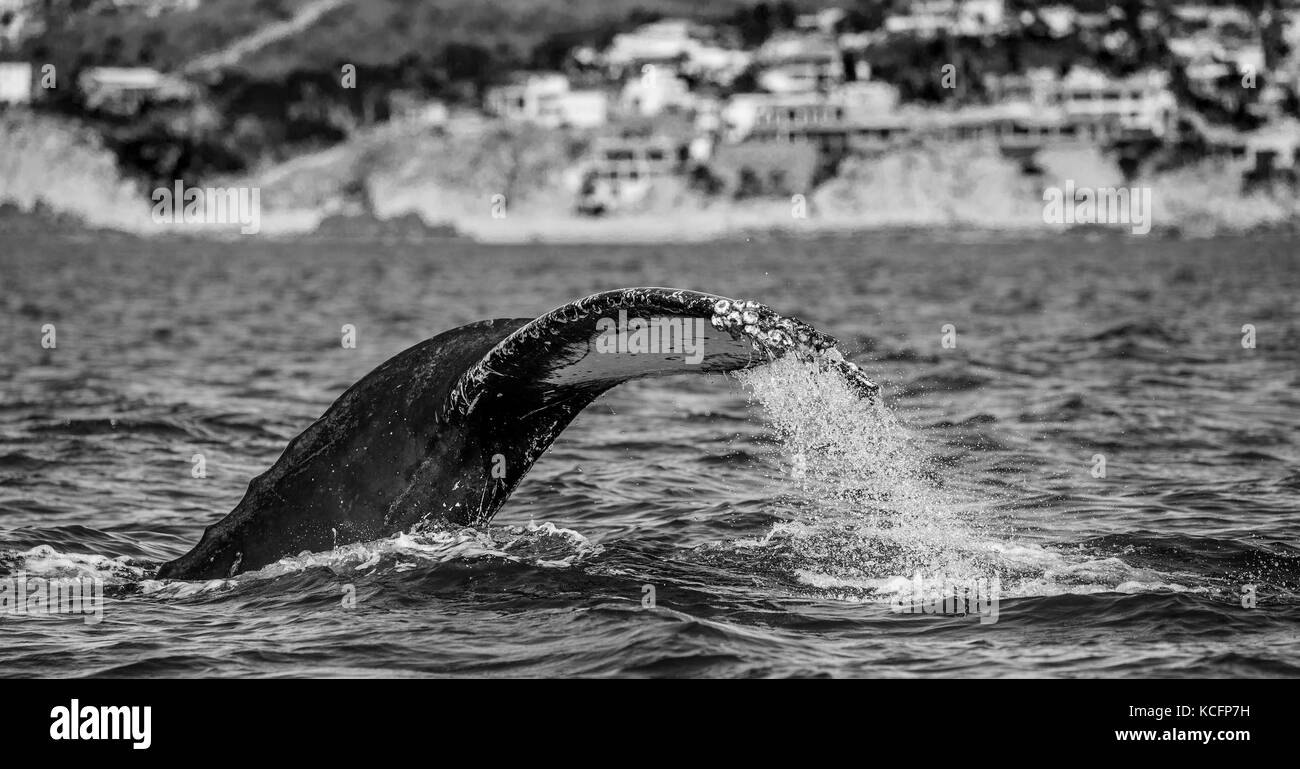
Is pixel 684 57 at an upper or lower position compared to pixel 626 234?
upper

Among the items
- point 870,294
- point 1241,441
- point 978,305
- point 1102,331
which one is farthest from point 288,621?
point 870,294

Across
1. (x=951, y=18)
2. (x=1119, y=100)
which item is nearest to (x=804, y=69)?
(x=1119, y=100)

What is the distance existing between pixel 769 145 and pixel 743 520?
401 feet

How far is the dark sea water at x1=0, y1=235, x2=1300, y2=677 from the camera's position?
8.02 m

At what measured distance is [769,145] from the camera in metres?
132

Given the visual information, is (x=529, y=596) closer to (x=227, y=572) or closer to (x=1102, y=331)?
(x=227, y=572)

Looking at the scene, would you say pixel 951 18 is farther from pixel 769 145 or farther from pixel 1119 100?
pixel 769 145

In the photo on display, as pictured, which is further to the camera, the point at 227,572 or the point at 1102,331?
the point at 1102,331

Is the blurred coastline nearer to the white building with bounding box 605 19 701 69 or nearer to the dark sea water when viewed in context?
the white building with bounding box 605 19 701 69

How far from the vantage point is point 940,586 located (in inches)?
367

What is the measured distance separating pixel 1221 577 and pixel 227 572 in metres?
5.70

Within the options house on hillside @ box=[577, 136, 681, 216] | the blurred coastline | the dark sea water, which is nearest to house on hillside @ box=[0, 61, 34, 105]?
the blurred coastline

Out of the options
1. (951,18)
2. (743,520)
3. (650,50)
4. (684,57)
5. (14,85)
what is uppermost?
(951,18)
